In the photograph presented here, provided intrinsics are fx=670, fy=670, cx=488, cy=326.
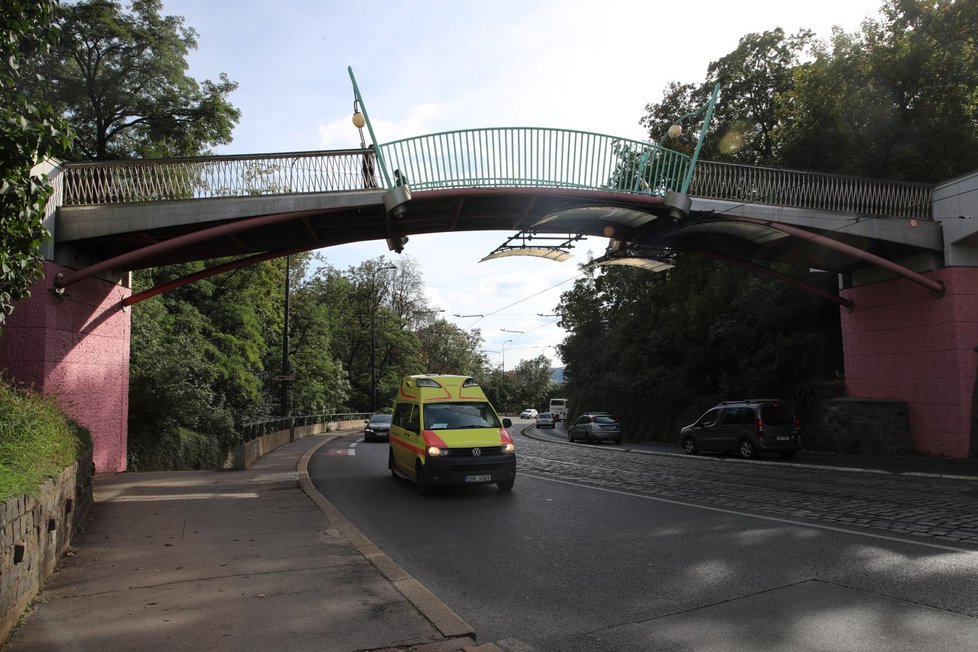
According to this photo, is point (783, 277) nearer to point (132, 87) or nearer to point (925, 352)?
point (925, 352)

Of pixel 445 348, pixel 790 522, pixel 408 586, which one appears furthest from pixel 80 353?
pixel 445 348

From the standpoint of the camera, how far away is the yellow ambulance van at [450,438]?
38.1 ft

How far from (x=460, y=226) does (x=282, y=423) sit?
15.3 metres

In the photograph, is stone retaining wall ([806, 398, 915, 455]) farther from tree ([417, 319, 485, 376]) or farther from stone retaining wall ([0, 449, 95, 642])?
tree ([417, 319, 485, 376])

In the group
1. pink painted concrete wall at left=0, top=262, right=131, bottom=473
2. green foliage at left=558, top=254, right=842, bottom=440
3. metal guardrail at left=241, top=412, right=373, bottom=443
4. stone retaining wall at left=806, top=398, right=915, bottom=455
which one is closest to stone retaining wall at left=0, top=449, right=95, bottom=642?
pink painted concrete wall at left=0, top=262, right=131, bottom=473

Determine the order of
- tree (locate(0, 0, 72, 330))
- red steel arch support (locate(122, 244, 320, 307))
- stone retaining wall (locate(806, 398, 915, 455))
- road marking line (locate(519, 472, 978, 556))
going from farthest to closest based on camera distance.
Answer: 1. stone retaining wall (locate(806, 398, 915, 455))
2. red steel arch support (locate(122, 244, 320, 307))
3. road marking line (locate(519, 472, 978, 556))
4. tree (locate(0, 0, 72, 330))

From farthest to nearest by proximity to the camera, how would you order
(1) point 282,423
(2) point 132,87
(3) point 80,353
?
(1) point 282,423
(2) point 132,87
(3) point 80,353

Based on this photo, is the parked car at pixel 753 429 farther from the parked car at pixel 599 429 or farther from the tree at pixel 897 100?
the parked car at pixel 599 429

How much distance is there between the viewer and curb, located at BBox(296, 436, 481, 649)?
15.9 ft

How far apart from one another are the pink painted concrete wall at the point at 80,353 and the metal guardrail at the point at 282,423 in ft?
13.6

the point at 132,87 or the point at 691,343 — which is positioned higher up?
the point at 132,87

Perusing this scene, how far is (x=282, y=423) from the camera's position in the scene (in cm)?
2977

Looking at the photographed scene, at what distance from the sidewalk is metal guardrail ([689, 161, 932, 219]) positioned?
13185 mm

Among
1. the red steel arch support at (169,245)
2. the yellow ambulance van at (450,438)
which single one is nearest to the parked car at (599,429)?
the yellow ambulance van at (450,438)
